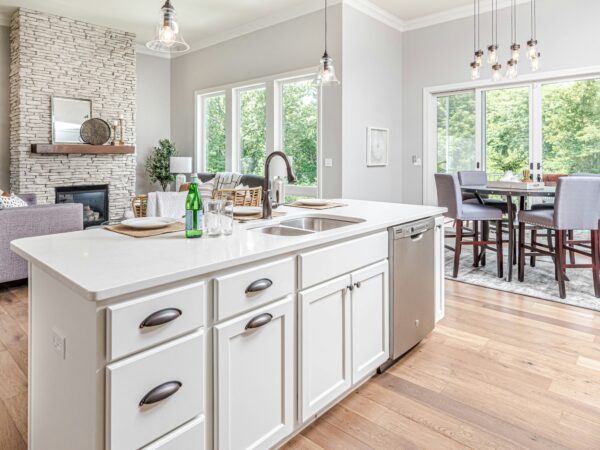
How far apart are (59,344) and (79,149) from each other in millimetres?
5951

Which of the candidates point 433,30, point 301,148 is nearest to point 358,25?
point 433,30

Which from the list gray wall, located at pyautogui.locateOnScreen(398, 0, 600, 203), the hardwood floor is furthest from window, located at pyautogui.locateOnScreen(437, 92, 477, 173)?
the hardwood floor

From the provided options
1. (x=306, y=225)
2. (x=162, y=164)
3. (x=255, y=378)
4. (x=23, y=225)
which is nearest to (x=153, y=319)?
(x=255, y=378)

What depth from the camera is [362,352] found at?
2.07m

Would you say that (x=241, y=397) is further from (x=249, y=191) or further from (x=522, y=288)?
(x=249, y=191)

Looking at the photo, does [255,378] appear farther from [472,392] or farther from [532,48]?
[532,48]

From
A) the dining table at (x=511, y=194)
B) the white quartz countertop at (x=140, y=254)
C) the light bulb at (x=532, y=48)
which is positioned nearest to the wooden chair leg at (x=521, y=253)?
the dining table at (x=511, y=194)

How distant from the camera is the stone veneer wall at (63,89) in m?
6.03

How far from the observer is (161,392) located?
1175 millimetres

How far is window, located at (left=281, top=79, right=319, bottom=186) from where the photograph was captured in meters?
5.92

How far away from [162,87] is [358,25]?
4.24 m

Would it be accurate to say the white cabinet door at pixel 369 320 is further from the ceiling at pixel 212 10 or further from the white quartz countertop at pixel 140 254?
the ceiling at pixel 212 10

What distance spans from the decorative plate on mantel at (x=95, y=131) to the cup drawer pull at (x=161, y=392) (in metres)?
6.47

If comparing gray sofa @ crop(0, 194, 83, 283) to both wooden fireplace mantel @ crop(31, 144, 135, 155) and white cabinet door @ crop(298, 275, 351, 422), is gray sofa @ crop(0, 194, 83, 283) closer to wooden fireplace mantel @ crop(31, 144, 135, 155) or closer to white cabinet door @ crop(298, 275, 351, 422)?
wooden fireplace mantel @ crop(31, 144, 135, 155)
